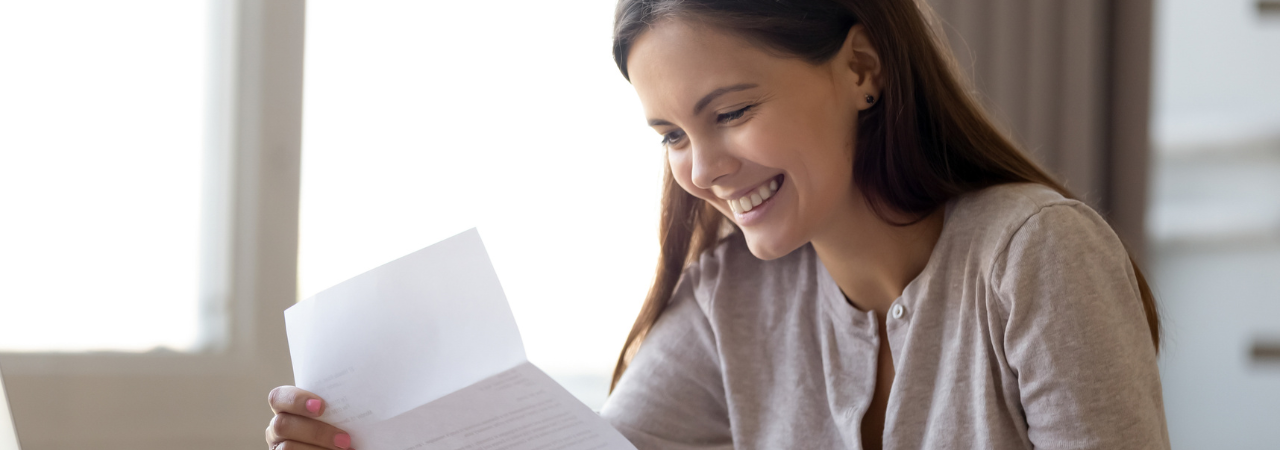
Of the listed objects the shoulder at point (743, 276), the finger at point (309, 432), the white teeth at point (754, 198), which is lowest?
the finger at point (309, 432)

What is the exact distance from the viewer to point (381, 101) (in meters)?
1.68

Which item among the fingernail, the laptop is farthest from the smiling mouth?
the laptop

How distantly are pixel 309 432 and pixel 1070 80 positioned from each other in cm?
160

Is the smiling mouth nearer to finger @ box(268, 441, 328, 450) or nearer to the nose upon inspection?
the nose

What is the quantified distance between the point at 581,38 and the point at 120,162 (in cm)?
88

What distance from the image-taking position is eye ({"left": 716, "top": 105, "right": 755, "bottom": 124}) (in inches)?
35.6

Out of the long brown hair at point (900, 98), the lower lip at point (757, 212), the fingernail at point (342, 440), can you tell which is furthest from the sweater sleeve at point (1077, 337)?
the fingernail at point (342, 440)

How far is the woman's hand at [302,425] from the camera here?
816 mm

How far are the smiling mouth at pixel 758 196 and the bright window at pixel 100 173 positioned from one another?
114 cm

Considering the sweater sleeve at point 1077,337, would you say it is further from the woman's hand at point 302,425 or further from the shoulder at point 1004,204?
the woman's hand at point 302,425

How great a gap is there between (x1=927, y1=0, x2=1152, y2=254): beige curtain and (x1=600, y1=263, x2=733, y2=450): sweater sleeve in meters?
0.99

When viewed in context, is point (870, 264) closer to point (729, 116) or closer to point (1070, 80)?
point (729, 116)

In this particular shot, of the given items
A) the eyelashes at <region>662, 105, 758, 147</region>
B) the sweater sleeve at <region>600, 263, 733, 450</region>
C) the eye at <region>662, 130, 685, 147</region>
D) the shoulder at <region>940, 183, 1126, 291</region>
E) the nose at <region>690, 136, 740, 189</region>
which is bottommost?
the sweater sleeve at <region>600, 263, 733, 450</region>

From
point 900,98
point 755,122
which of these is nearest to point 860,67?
point 900,98
